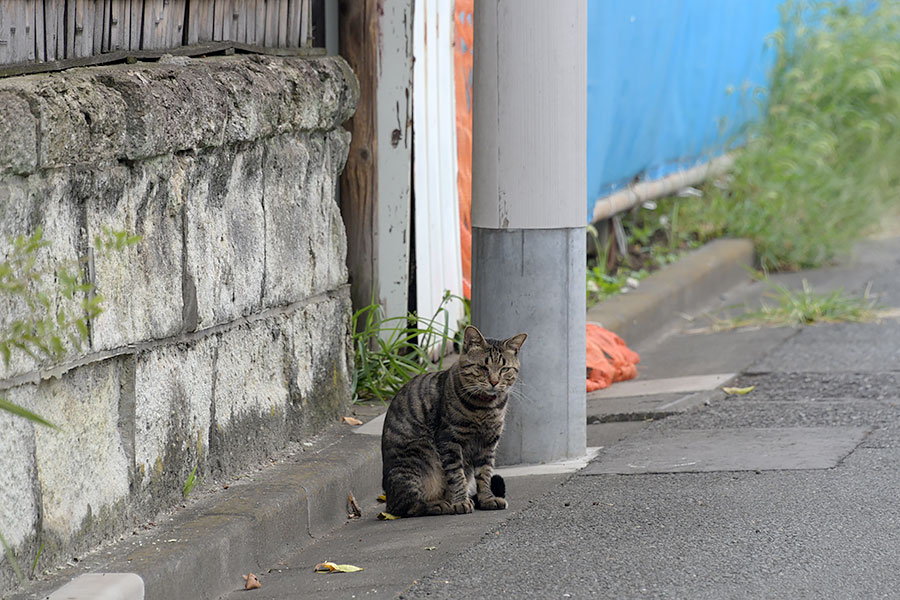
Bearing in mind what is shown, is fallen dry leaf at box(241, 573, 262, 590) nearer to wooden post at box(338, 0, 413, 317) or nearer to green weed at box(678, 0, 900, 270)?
wooden post at box(338, 0, 413, 317)

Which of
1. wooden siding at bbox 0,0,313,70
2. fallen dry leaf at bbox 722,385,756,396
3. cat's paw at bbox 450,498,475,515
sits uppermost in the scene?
wooden siding at bbox 0,0,313,70

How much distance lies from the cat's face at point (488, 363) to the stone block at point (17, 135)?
6.34ft

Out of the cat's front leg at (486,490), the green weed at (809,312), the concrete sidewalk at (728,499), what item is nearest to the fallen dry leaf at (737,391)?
the concrete sidewalk at (728,499)

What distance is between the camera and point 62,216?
11.6 feet

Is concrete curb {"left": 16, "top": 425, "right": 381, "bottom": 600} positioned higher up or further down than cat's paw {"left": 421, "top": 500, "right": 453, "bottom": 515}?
higher up

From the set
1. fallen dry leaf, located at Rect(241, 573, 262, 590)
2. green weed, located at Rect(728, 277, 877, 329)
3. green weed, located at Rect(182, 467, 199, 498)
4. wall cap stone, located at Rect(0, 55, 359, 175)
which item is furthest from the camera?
green weed, located at Rect(728, 277, 877, 329)

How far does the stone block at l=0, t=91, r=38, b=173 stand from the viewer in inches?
127

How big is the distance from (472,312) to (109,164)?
6.21 feet

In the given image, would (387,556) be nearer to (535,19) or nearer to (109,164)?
(109,164)

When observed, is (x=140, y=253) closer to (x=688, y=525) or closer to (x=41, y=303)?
(x=41, y=303)

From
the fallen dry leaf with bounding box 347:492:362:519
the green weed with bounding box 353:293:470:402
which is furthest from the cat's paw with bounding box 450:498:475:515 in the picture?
the green weed with bounding box 353:293:470:402

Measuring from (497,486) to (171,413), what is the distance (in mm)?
1305

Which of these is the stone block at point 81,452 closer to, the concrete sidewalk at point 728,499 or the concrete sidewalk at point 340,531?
the concrete sidewalk at point 340,531

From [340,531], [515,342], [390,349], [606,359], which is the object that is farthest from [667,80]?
[340,531]
